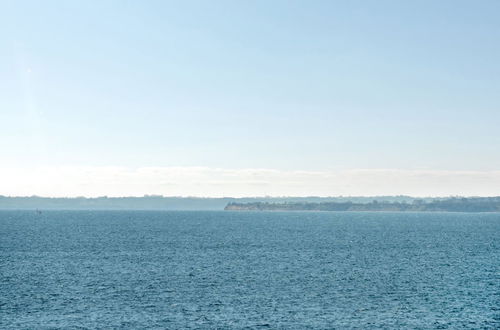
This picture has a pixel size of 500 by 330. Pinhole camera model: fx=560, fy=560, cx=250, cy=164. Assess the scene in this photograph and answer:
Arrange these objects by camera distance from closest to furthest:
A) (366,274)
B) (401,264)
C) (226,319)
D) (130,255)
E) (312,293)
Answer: (226,319) → (312,293) → (366,274) → (401,264) → (130,255)

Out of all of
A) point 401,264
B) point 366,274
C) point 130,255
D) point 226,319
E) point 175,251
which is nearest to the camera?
point 226,319

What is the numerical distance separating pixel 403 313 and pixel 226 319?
22.7 meters

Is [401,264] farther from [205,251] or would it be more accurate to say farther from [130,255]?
[130,255]

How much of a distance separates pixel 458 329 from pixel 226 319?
87.6ft

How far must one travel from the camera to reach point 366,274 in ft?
342

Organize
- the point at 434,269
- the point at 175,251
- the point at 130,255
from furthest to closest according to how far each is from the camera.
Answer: the point at 175,251 → the point at 130,255 → the point at 434,269

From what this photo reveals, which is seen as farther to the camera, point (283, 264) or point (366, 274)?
point (283, 264)

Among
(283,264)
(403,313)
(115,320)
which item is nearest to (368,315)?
(403,313)

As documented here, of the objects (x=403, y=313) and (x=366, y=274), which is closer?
(x=403, y=313)

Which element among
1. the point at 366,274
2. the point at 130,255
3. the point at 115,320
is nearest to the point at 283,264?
the point at 366,274

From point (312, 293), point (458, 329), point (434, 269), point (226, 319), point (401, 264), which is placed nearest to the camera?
point (458, 329)

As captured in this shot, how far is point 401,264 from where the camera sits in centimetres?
12106

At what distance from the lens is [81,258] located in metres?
127

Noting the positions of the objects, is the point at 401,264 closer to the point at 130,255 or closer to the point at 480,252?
the point at 480,252
